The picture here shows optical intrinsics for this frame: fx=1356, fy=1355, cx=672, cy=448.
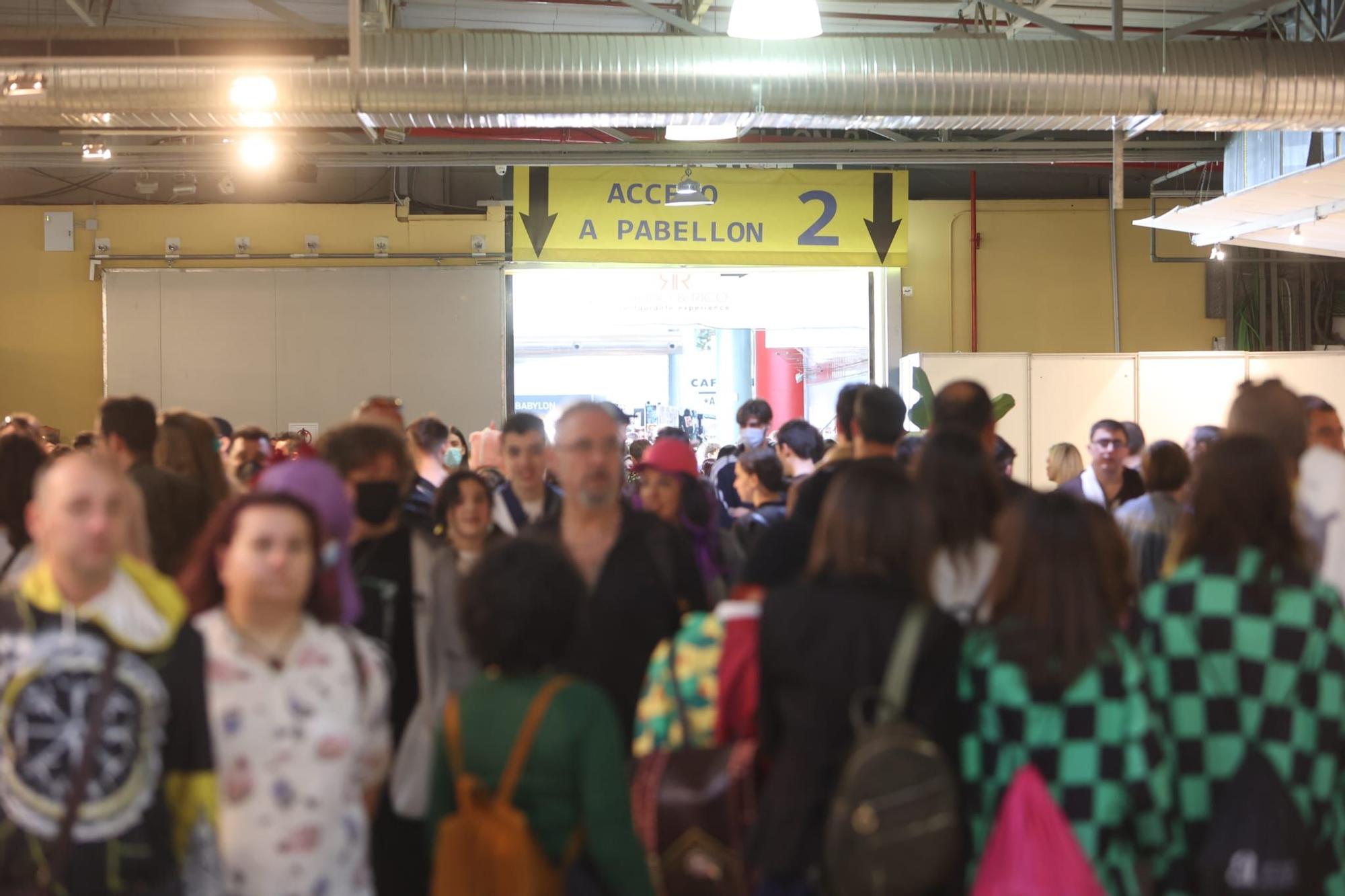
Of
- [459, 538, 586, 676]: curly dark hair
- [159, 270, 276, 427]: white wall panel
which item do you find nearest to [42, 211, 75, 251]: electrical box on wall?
[159, 270, 276, 427]: white wall panel

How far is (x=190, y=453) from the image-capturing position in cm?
415

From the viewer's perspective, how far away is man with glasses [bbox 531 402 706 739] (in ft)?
9.68

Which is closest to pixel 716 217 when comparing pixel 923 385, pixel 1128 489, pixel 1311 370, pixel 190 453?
pixel 923 385

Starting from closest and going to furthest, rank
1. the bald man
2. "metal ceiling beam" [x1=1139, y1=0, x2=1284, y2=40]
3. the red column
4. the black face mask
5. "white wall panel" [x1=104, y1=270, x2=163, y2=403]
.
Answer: the bald man → the black face mask → "metal ceiling beam" [x1=1139, y1=0, x2=1284, y2=40] → "white wall panel" [x1=104, y1=270, x2=163, y2=403] → the red column

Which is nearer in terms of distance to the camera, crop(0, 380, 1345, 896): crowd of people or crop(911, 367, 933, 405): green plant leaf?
crop(0, 380, 1345, 896): crowd of people

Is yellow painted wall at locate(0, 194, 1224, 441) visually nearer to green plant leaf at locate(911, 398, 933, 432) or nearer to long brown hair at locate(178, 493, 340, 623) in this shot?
green plant leaf at locate(911, 398, 933, 432)

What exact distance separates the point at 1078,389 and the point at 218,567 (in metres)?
9.41

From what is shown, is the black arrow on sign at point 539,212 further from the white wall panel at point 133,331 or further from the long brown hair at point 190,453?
the long brown hair at point 190,453

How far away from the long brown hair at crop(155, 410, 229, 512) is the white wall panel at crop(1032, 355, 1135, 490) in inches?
312

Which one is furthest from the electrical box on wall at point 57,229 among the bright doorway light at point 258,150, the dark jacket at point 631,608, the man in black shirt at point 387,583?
the dark jacket at point 631,608

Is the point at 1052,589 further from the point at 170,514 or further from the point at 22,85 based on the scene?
the point at 22,85

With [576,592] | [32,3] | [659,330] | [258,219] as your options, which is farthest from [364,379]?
[576,592]

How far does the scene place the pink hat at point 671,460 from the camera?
4.56m

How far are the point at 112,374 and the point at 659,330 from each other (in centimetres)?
471
